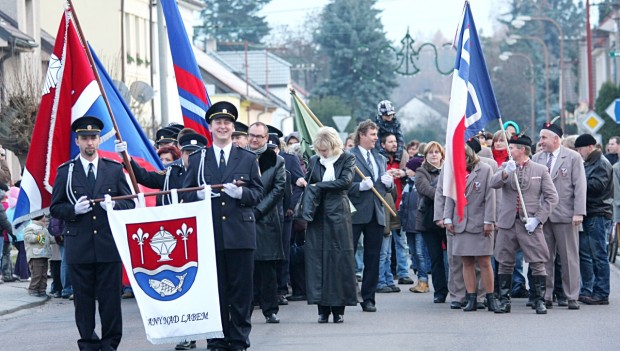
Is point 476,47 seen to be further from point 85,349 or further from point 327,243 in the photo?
point 85,349

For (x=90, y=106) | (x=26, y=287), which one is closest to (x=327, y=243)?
(x=90, y=106)

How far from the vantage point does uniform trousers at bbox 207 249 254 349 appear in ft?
35.8

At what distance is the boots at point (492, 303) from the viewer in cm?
1449

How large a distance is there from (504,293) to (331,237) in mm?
2183

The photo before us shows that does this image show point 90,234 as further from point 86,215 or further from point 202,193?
point 202,193

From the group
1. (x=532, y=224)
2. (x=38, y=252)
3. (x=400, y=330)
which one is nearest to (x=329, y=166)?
(x=400, y=330)

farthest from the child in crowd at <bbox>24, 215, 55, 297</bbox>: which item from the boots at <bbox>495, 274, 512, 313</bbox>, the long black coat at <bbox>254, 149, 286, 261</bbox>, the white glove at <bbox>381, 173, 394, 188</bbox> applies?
the boots at <bbox>495, 274, 512, 313</bbox>

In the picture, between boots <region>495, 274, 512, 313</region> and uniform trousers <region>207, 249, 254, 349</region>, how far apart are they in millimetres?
4328

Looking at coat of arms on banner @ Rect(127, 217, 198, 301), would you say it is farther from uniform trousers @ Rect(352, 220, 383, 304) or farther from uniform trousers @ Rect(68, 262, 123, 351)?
uniform trousers @ Rect(352, 220, 383, 304)

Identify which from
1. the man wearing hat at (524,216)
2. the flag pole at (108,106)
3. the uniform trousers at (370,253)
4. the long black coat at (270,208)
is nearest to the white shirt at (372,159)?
the uniform trousers at (370,253)

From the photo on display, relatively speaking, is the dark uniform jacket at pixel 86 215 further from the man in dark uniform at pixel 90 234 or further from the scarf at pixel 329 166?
the scarf at pixel 329 166

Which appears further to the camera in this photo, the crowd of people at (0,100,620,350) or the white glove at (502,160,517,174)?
the white glove at (502,160,517,174)

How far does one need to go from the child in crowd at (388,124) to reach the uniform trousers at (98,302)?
722cm

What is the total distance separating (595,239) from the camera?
15.4m
